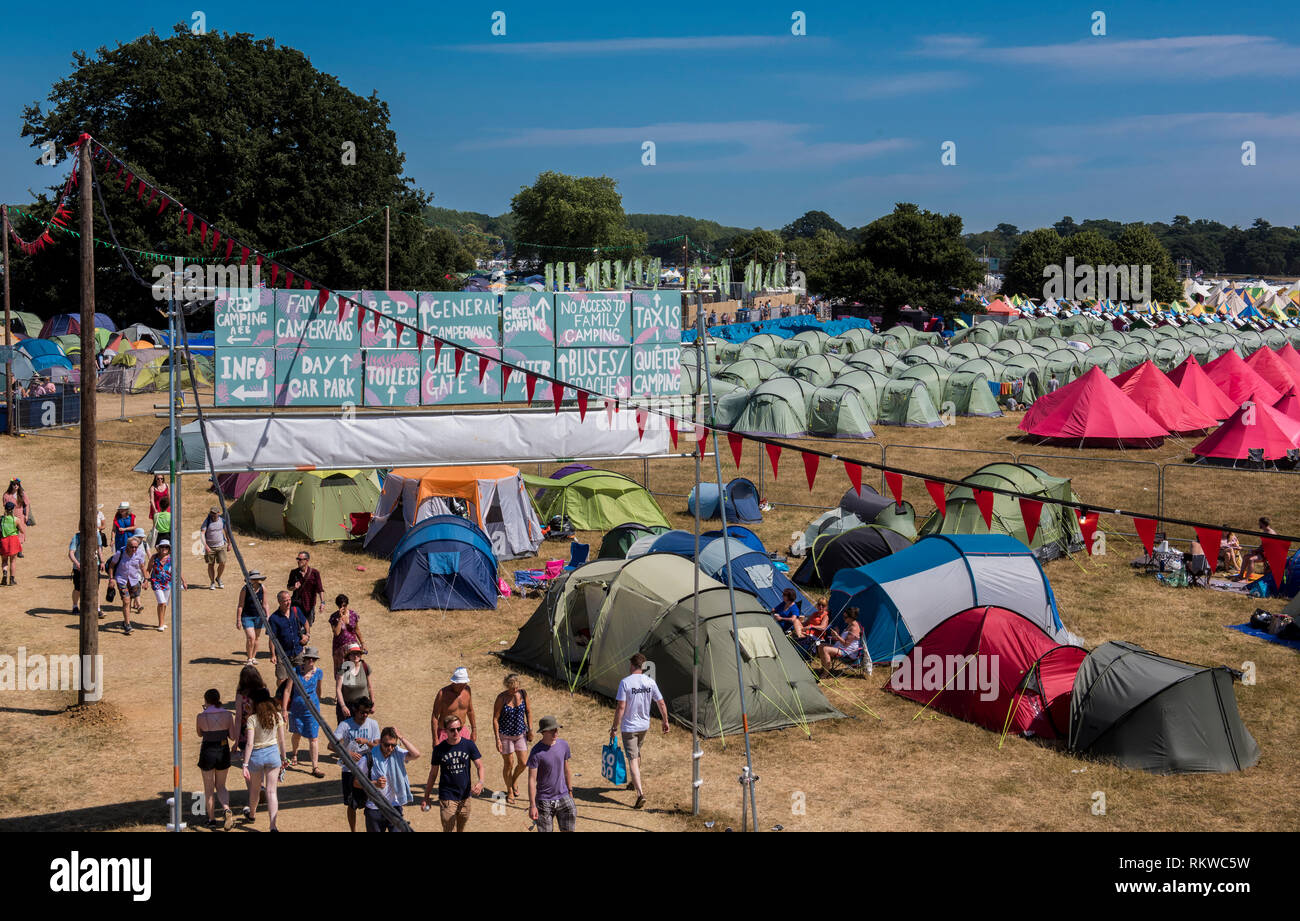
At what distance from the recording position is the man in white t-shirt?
467 inches

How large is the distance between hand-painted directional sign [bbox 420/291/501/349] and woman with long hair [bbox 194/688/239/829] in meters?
11.3

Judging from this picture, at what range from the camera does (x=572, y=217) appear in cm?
12162

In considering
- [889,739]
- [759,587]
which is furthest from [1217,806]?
[759,587]

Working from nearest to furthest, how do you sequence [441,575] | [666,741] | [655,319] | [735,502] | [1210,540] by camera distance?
[1210,540] < [666,741] < [441,575] < [655,319] < [735,502]

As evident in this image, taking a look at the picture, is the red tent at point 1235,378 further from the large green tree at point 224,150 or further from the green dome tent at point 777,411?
the large green tree at point 224,150

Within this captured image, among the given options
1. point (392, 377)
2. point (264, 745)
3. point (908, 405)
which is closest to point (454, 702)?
point (264, 745)

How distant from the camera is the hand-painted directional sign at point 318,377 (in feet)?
60.1

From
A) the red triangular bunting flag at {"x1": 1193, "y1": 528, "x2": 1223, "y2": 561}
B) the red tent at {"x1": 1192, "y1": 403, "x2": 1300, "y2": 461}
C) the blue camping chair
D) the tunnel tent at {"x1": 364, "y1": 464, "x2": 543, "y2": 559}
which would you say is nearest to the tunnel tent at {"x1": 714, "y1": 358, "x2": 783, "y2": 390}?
the red tent at {"x1": 1192, "y1": 403, "x2": 1300, "y2": 461}

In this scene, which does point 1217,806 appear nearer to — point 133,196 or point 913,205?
point 133,196

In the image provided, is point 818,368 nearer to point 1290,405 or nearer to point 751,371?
point 751,371

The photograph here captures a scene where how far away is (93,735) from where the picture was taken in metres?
13.8

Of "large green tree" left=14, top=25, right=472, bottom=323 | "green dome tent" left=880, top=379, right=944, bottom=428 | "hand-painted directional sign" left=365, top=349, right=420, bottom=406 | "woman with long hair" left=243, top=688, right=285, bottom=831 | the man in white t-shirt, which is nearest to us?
"woman with long hair" left=243, top=688, right=285, bottom=831

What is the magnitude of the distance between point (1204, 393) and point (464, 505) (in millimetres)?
27420

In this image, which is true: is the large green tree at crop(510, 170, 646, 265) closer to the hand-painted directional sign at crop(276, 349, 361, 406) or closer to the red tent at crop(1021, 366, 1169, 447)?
the red tent at crop(1021, 366, 1169, 447)
